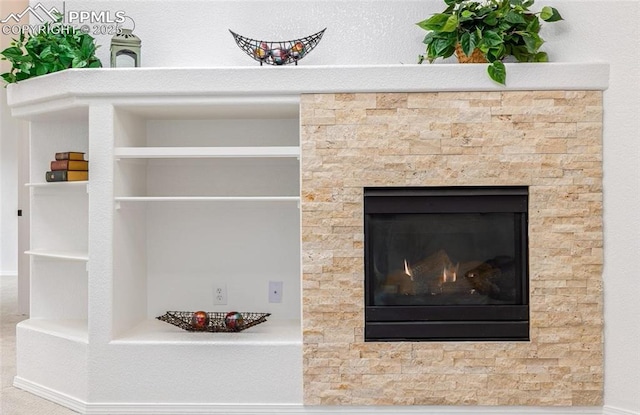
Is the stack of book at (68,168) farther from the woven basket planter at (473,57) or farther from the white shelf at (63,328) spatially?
the woven basket planter at (473,57)

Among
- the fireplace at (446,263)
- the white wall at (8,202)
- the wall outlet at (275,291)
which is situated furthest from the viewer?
the white wall at (8,202)

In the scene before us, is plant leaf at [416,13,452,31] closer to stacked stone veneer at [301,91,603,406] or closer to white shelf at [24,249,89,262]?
stacked stone veneer at [301,91,603,406]

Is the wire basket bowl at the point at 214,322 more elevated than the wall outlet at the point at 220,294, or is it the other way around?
the wall outlet at the point at 220,294

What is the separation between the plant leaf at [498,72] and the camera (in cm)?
264

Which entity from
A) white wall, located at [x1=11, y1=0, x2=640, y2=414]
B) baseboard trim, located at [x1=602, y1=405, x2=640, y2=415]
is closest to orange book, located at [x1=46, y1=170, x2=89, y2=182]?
white wall, located at [x1=11, y1=0, x2=640, y2=414]

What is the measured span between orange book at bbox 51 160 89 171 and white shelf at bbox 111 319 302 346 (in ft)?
2.87

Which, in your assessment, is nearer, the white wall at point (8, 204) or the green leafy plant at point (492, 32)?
the green leafy plant at point (492, 32)

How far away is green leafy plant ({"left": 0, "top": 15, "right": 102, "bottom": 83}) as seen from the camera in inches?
116

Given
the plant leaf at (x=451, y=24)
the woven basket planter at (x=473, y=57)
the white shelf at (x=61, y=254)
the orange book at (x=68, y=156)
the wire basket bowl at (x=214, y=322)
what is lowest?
the wire basket bowl at (x=214, y=322)

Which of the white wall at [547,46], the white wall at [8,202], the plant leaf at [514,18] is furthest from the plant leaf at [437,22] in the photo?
the white wall at [8,202]

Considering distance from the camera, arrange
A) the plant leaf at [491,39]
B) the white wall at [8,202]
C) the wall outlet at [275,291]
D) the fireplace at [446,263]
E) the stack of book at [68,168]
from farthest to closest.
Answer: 1. the white wall at [8,202]
2. the wall outlet at [275,291]
3. the stack of book at [68,168]
4. the fireplace at [446,263]
5. the plant leaf at [491,39]

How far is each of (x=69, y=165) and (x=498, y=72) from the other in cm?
214

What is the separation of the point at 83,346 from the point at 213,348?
636 millimetres

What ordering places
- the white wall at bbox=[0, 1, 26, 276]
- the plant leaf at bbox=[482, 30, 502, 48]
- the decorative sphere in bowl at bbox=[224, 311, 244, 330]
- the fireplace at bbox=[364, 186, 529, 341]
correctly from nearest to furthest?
1. the plant leaf at bbox=[482, 30, 502, 48]
2. the fireplace at bbox=[364, 186, 529, 341]
3. the decorative sphere in bowl at bbox=[224, 311, 244, 330]
4. the white wall at bbox=[0, 1, 26, 276]
